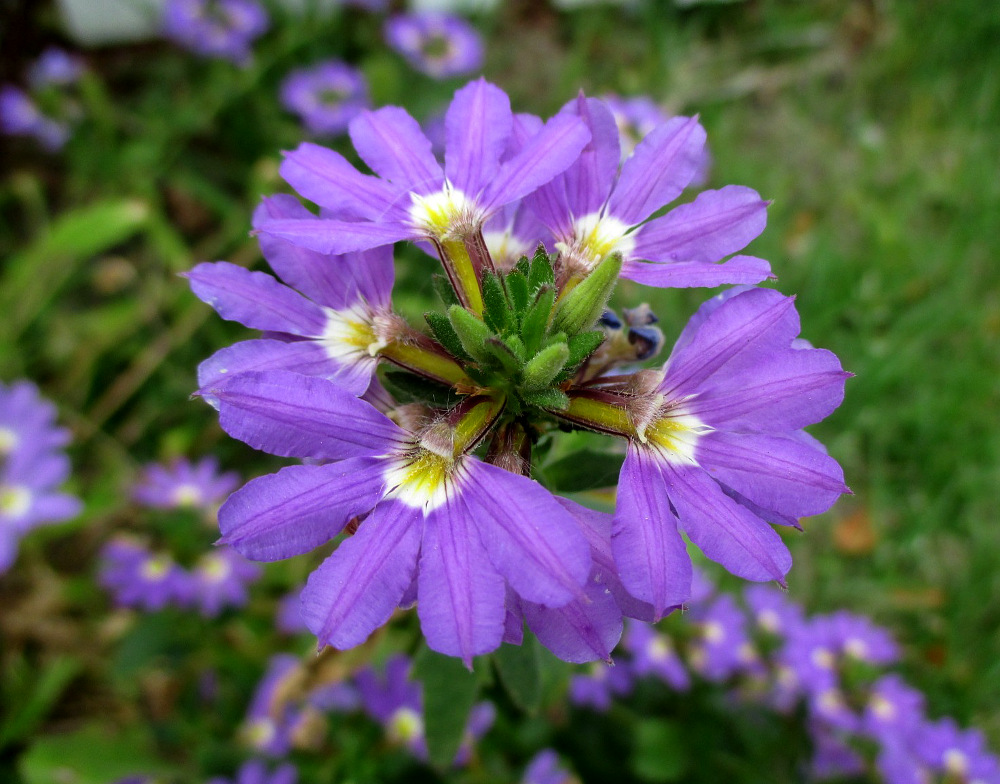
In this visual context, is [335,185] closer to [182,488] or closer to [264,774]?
[264,774]

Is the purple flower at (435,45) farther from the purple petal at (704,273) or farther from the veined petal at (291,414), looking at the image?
the veined petal at (291,414)

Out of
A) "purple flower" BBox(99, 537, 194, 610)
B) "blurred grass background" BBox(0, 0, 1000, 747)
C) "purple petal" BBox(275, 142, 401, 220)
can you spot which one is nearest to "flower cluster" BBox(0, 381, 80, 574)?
"purple flower" BBox(99, 537, 194, 610)

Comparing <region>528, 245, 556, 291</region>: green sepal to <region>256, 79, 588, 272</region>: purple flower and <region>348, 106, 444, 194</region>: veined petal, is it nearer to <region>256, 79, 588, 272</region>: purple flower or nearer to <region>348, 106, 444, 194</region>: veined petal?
<region>256, 79, 588, 272</region>: purple flower

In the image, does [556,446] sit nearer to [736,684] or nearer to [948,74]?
[736,684]

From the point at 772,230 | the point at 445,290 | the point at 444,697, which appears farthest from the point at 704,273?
the point at 772,230

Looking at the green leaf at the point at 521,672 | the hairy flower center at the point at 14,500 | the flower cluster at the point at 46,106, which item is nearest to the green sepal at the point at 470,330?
the green leaf at the point at 521,672

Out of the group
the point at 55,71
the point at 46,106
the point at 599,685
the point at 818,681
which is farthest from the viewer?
the point at 55,71
